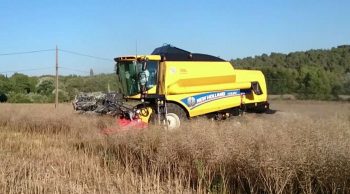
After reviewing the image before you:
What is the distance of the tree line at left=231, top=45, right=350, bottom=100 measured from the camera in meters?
30.9

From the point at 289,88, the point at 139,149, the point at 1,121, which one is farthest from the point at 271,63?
the point at 139,149

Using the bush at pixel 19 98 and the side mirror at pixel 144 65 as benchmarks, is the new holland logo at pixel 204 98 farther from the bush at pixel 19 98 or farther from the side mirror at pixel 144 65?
the bush at pixel 19 98

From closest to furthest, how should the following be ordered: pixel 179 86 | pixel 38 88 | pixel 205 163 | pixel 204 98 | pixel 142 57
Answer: pixel 205 163 → pixel 142 57 → pixel 179 86 → pixel 204 98 → pixel 38 88

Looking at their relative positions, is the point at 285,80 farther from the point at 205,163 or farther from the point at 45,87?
the point at 45,87

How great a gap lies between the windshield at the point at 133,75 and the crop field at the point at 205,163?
13.9ft

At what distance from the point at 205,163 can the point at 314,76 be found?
2939 cm

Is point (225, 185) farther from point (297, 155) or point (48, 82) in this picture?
point (48, 82)

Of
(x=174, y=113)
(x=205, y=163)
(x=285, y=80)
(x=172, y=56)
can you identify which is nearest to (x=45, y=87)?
(x=285, y=80)

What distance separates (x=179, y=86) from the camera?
13.7 metres

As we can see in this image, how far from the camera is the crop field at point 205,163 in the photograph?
5.27m

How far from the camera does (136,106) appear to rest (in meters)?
13.7

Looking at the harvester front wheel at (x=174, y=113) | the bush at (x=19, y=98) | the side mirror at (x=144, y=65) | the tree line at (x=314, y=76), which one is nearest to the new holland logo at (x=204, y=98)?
the harvester front wheel at (x=174, y=113)

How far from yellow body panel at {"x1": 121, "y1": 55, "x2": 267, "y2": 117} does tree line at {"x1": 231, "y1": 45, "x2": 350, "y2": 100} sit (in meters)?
9.43

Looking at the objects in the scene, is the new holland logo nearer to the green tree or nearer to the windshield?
the windshield
